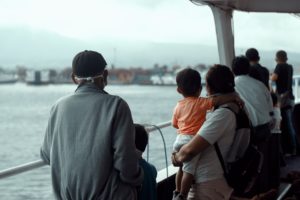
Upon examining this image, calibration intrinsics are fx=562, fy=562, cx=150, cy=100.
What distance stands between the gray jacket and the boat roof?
3.54 m

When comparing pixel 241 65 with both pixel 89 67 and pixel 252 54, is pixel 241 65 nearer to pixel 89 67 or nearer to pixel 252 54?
pixel 252 54

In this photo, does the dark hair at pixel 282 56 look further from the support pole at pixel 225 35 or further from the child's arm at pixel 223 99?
the child's arm at pixel 223 99

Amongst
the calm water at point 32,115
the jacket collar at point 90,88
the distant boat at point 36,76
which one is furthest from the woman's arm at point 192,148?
the distant boat at point 36,76

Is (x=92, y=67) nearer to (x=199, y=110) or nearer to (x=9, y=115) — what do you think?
(x=199, y=110)

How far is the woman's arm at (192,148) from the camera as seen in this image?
2684 mm

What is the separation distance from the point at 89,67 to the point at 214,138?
2.57ft

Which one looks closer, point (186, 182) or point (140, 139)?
point (140, 139)

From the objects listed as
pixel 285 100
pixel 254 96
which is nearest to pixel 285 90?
pixel 285 100

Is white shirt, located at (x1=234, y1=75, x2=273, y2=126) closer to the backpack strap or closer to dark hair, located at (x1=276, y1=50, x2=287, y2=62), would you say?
the backpack strap

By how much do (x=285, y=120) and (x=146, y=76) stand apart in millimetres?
15652

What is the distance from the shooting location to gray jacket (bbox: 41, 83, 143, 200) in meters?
2.15

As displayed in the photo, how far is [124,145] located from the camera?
2.13m

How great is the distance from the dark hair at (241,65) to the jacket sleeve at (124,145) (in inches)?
74.2

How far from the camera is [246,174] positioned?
2.81 metres
